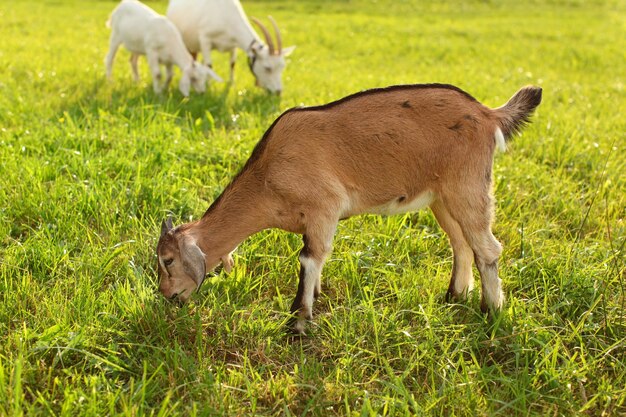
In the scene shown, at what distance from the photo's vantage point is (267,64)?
27.0 feet

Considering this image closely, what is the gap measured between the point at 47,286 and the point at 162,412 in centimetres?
132

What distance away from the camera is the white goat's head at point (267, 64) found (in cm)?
809

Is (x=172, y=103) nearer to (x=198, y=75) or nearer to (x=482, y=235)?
(x=198, y=75)

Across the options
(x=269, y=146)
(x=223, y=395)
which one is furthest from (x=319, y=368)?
(x=269, y=146)

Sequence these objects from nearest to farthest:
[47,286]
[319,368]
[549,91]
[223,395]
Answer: [223,395], [319,368], [47,286], [549,91]

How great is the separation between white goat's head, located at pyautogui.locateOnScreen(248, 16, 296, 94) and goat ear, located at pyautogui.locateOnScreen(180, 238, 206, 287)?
205 inches

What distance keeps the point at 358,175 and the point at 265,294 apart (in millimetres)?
875

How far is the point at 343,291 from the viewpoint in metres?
3.54

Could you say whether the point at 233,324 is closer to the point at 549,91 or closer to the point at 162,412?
the point at 162,412

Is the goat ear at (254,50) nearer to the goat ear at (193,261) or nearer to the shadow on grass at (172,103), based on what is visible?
the shadow on grass at (172,103)

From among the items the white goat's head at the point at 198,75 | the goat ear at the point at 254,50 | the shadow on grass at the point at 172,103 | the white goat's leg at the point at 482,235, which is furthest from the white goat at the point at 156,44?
the white goat's leg at the point at 482,235

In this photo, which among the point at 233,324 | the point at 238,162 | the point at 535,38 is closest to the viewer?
the point at 233,324

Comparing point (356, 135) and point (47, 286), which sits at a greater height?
point (356, 135)

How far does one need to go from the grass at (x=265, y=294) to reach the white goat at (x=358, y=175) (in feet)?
0.86
